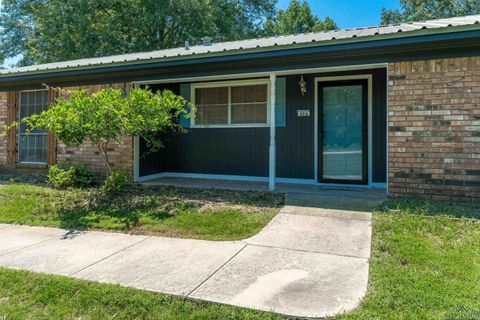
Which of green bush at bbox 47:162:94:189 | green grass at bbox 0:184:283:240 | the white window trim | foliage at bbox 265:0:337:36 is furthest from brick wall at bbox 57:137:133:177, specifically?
foliage at bbox 265:0:337:36

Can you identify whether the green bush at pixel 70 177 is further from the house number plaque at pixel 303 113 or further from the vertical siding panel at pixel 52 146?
Result: the house number plaque at pixel 303 113

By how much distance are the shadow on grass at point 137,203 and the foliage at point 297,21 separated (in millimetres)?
23351

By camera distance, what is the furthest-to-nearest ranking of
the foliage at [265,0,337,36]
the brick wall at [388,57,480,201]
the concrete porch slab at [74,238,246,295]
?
the foliage at [265,0,337,36] → the brick wall at [388,57,480,201] → the concrete porch slab at [74,238,246,295]

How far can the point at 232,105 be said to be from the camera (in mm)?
8570

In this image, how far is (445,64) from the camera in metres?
5.50

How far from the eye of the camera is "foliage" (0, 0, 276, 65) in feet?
61.3

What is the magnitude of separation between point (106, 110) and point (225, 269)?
12.4 feet

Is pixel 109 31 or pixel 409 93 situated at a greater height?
pixel 109 31

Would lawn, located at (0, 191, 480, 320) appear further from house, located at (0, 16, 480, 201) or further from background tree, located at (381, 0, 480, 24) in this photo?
background tree, located at (381, 0, 480, 24)

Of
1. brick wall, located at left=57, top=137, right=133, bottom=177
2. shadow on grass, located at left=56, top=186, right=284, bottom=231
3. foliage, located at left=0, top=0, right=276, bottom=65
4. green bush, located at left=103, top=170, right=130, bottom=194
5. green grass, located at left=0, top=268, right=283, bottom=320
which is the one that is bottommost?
green grass, located at left=0, top=268, right=283, bottom=320

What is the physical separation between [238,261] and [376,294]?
1.37 meters

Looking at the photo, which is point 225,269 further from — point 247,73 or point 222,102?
point 222,102

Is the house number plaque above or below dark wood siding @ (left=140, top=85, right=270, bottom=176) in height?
above

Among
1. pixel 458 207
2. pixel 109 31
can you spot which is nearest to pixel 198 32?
pixel 109 31
